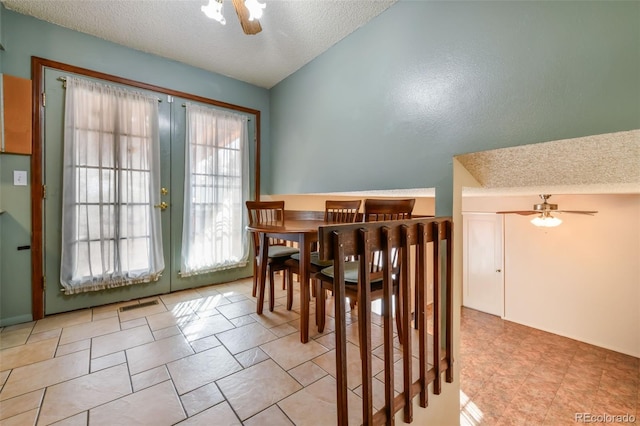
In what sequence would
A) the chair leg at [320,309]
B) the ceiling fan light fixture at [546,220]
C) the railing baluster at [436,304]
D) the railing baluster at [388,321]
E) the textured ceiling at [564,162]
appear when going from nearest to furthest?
the railing baluster at [388,321] < the textured ceiling at [564,162] < the railing baluster at [436,304] < the chair leg at [320,309] < the ceiling fan light fixture at [546,220]

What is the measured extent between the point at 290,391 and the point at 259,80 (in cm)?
334

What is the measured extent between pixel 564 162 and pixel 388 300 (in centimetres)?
131

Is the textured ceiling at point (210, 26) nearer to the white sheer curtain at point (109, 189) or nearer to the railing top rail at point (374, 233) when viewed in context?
the white sheer curtain at point (109, 189)

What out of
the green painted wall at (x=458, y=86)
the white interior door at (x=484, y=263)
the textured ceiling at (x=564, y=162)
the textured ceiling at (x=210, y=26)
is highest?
the textured ceiling at (x=210, y=26)

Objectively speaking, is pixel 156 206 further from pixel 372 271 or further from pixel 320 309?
pixel 372 271

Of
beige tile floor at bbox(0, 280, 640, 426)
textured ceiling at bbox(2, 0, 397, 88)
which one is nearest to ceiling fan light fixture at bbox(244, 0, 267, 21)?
textured ceiling at bbox(2, 0, 397, 88)

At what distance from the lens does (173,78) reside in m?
2.77

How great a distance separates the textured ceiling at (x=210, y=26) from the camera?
1.98m

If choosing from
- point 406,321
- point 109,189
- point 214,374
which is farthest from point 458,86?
point 109,189

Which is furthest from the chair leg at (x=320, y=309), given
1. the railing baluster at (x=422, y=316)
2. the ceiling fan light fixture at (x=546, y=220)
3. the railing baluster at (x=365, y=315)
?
the ceiling fan light fixture at (x=546, y=220)

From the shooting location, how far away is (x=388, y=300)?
1.02m

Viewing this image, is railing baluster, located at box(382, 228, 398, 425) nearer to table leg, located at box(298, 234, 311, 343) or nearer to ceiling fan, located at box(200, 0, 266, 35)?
table leg, located at box(298, 234, 311, 343)

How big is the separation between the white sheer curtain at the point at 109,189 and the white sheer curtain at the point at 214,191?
12.2 inches

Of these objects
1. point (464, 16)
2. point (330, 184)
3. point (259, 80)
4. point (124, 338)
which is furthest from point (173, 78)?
point (464, 16)
